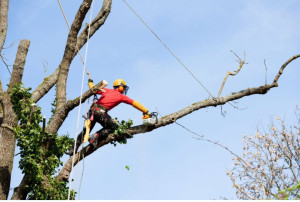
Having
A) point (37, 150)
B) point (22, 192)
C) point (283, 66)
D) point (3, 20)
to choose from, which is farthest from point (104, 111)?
point (3, 20)

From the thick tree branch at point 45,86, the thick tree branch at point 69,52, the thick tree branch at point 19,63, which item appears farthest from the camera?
the thick tree branch at point 45,86

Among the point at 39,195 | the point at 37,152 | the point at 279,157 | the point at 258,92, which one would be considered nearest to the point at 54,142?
the point at 37,152

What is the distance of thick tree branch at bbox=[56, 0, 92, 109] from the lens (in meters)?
6.75

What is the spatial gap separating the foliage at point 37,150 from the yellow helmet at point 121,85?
43.8 inches

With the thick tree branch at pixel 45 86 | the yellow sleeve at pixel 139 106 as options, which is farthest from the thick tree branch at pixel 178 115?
the thick tree branch at pixel 45 86

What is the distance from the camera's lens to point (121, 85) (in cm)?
680

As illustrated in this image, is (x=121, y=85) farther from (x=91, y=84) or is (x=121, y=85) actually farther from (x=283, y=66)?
(x=283, y=66)

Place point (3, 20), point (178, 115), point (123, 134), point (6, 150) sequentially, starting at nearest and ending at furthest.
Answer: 1. point (123, 134)
2. point (178, 115)
3. point (6, 150)
4. point (3, 20)

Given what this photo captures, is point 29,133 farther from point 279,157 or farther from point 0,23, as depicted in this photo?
point 279,157

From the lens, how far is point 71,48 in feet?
22.6

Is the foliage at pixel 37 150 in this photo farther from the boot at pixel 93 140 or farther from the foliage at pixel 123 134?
the foliage at pixel 123 134

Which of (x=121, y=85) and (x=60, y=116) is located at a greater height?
(x=121, y=85)

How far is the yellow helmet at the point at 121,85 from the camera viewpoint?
22.3ft

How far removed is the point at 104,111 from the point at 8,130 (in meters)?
1.94
